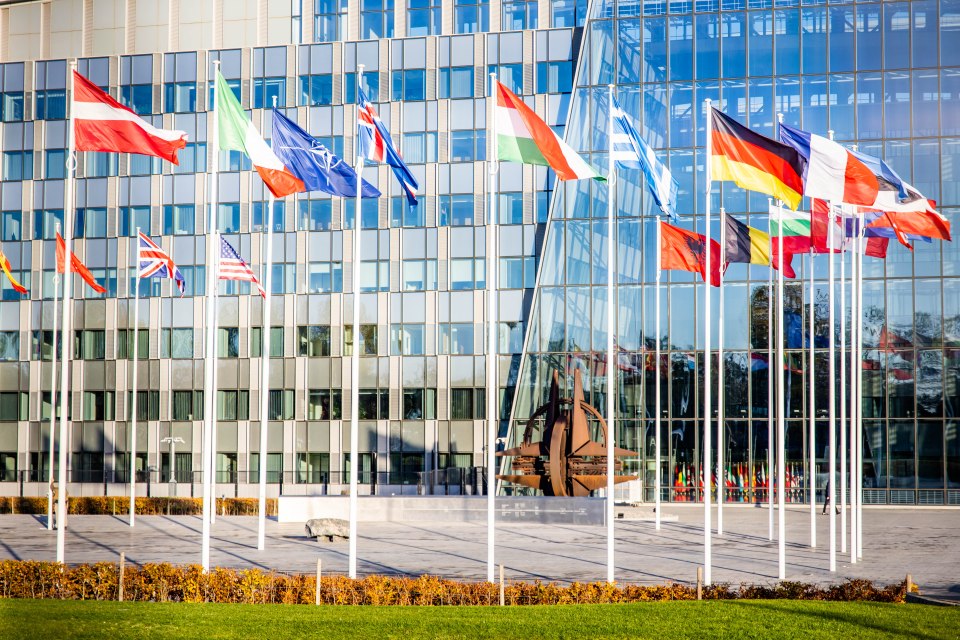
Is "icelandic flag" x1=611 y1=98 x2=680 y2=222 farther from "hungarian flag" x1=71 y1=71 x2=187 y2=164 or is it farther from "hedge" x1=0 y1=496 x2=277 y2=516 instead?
"hedge" x1=0 y1=496 x2=277 y2=516

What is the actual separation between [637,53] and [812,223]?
3445 cm

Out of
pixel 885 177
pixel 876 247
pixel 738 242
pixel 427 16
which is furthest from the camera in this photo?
pixel 427 16

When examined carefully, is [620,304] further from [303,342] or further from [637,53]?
Answer: [303,342]

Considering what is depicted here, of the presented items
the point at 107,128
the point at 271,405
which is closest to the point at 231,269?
the point at 107,128

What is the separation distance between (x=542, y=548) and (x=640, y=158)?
13.0 metres

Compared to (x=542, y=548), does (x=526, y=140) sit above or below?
above

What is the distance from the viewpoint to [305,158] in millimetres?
28797

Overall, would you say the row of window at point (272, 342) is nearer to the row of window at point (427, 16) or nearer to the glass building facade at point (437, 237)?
the glass building facade at point (437, 237)

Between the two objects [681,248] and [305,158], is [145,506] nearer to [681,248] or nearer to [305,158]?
[681,248]

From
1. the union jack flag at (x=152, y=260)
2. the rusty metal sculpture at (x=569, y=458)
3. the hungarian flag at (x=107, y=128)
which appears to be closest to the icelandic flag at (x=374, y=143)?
the hungarian flag at (x=107, y=128)

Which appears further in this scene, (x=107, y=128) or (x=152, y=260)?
(x=152, y=260)

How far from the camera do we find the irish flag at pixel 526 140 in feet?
85.9

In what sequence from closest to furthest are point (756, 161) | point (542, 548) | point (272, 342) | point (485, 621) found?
point (485, 621)
point (756, 161)
point (542, 548)
point (272, 342)

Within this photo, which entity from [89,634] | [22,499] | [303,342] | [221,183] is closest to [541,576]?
[89,634]
